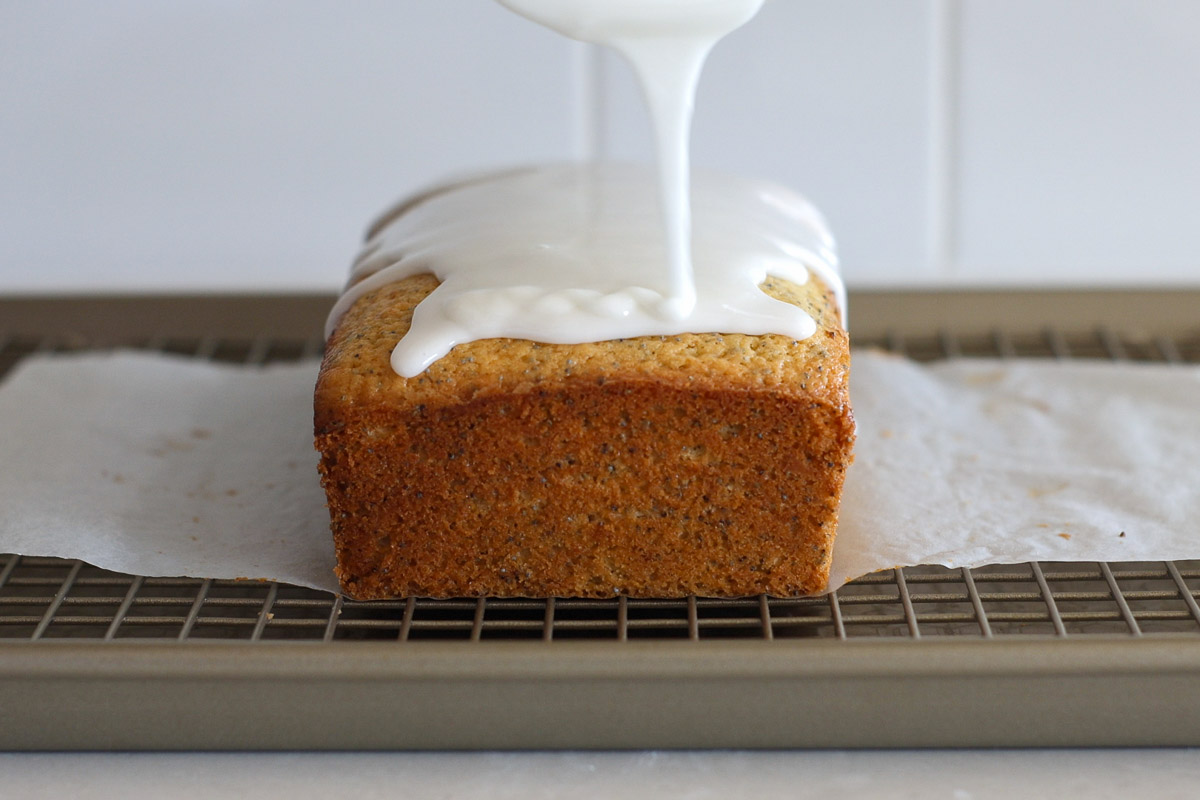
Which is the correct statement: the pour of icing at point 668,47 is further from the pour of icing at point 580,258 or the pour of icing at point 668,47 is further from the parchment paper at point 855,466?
the parchment paper at point 855,466

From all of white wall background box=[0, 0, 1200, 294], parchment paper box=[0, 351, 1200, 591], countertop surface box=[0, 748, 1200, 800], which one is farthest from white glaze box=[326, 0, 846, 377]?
white wall background box=[0, 0, 1200, 294]

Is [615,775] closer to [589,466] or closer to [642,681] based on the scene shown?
[642,681]

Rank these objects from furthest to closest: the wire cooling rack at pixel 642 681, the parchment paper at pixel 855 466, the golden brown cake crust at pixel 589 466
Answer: the parchment paper at pixel 855 466 < the golden brown cake crust at pixel 589 466 < the wire cooling rack at pixel 642 681

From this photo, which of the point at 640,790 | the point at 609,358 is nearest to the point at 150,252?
the point at 609,358

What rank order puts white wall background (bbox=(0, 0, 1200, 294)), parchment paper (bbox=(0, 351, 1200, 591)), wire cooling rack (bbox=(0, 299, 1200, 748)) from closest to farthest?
wire cooling rack (bbox=(0, 299, 1200, 748))
parchment paper (bbox=(0, 351, 1200, 591))
white wall background (bbox=(0, 0, 1200, 294))

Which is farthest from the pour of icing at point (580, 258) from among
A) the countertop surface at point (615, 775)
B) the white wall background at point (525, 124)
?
the white wall background at point (525, 124)

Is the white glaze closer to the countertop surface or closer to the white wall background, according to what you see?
the countertop surface
